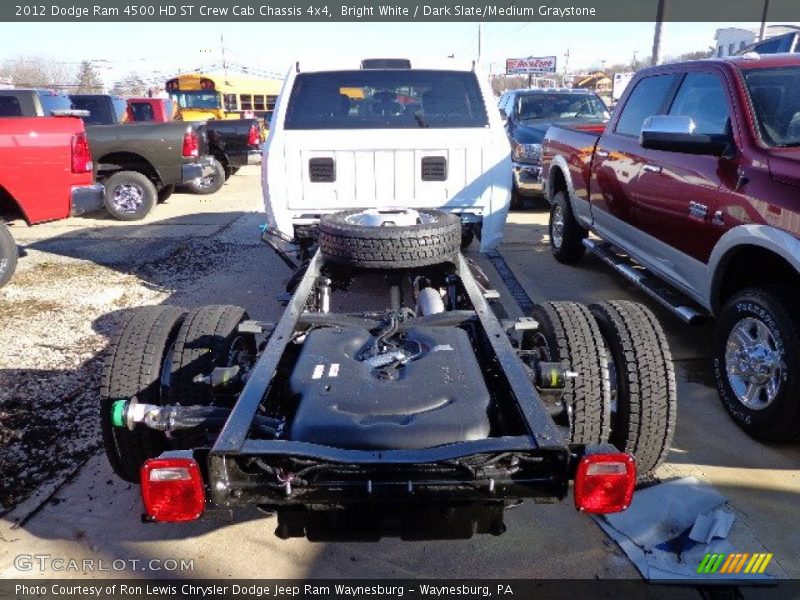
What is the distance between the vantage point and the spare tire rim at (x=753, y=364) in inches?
132

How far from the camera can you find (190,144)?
9953 millimetres

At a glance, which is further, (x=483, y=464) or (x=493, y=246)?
(x=493, y=246)

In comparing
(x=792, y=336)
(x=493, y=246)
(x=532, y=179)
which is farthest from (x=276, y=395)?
(x=532, y=179)

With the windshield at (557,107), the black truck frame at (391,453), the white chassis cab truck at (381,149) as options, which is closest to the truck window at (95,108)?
the white chassis cab truck at (381,149)

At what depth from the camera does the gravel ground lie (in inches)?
132

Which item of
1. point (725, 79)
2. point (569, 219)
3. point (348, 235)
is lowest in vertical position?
point (569, 219)

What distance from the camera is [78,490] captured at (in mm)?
3057

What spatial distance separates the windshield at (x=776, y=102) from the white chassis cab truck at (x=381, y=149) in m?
1.84

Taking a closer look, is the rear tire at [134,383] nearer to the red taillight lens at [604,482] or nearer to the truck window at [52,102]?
the red taillight lens at [604,482]

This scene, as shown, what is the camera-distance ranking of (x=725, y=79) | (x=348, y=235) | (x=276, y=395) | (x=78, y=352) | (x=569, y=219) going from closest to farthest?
(x=276, y=395), (x=348, y=235), (x=725, y=79), (x=78, y=352), (x=569, y=219)

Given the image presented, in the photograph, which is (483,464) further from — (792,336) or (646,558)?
(792,336)

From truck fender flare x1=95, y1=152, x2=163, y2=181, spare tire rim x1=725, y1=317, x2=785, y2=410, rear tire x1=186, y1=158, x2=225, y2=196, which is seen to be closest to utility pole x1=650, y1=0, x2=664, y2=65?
rear tire x1=186, y1=158, x2=225, y2=196

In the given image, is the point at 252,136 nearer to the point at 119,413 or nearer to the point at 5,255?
the point at 5,255

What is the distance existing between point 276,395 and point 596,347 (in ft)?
4.59
